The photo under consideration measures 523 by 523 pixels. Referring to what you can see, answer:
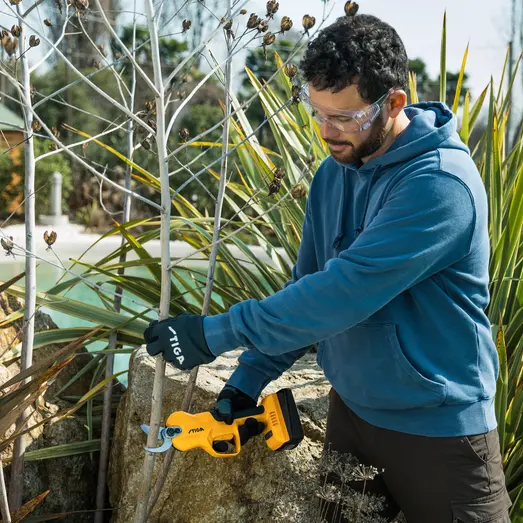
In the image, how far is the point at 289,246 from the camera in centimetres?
371

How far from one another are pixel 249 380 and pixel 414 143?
0.81 metres

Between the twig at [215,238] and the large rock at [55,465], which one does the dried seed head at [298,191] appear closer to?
the twig at [215,238]

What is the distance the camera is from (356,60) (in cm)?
182

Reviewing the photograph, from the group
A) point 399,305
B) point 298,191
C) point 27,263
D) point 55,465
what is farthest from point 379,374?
point 55,465

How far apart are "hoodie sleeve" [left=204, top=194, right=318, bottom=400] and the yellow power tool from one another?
0.09 m

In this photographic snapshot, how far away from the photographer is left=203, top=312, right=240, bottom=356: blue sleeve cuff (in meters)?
1.89

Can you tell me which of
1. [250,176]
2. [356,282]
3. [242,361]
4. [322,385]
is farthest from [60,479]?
[356,282]

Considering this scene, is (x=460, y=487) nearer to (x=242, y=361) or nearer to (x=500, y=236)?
(x=242, y=361)

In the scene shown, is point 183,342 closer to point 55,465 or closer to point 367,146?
point 367,146

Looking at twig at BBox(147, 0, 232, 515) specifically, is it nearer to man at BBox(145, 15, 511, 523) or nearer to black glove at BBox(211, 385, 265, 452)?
black glove at BBox(211, 385, 265, 452)

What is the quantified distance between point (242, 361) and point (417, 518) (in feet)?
2.08

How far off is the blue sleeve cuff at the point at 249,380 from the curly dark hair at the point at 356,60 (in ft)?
2.72

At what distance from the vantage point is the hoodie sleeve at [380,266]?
1.76m

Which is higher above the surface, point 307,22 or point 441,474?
point 307,22
